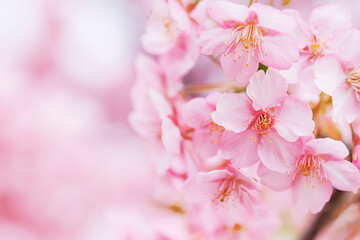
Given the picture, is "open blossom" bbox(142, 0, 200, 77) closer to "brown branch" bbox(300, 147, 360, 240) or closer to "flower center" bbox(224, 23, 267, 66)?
"flower center" bbox(224, 23, 267, 66)

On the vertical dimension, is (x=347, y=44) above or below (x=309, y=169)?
above

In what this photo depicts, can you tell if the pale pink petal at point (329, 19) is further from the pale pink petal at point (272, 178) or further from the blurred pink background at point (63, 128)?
the blurred pink background at point (63, 128)

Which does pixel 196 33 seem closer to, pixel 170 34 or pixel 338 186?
pixel 170 34

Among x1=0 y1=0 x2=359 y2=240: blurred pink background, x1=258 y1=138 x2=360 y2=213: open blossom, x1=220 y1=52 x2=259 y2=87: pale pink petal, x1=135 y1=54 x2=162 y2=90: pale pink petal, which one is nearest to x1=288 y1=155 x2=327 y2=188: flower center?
x1=258 y1=138 x2=360 y2=213: open blossom

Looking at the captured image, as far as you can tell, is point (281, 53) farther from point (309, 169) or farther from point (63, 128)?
point (63, 128)

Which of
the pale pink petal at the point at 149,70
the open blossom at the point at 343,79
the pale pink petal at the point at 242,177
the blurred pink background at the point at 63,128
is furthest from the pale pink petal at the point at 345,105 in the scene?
the blurred pink background at the point at 63,128

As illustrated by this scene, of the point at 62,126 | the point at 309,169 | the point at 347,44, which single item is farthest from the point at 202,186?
the point at 62,126
